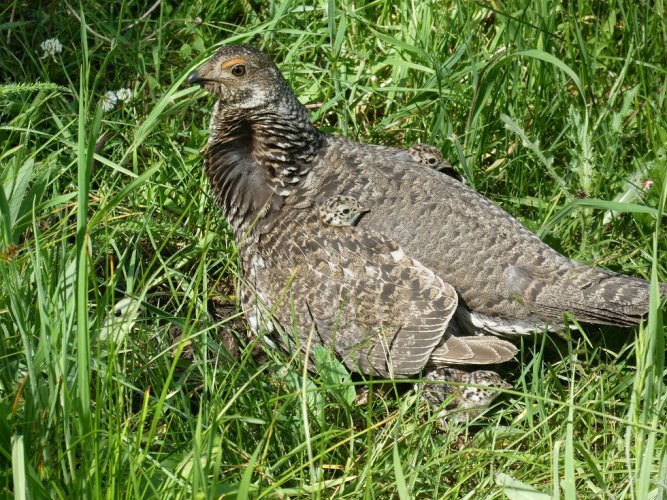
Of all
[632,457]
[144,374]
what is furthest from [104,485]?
[632,457]

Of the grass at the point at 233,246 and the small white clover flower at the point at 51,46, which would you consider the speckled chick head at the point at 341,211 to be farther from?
the small white clover flower at the point at 51,46

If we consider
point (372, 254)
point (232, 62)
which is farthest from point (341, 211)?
point (232, 62)

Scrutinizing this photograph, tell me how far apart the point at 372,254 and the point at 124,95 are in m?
2.13

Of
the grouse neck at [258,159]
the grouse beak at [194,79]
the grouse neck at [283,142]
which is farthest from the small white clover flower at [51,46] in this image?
the grouse neck at [283,142]

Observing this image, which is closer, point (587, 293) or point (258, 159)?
point (587, 293)

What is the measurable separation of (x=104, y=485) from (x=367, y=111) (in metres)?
3.65

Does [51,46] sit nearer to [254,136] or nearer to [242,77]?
[242,77]

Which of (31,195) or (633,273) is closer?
(31,195)

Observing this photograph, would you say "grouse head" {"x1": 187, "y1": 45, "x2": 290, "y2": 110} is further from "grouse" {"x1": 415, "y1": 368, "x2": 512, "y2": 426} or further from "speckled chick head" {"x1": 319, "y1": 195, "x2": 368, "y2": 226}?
"grouse" {"x1": 415, "y1": 368, "x2": 512, "y2": 426}

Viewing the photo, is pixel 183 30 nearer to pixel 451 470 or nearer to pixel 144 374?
pixel 144 374

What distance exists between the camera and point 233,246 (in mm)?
5746

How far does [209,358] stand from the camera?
195 inches

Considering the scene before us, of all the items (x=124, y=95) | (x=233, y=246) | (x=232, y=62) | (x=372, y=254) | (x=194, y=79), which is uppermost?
(x=232, y=62)

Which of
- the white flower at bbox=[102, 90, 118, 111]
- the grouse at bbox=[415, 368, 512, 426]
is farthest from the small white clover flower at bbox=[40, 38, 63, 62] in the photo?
the grouse at bbox=[415, 368, 512, 426]
